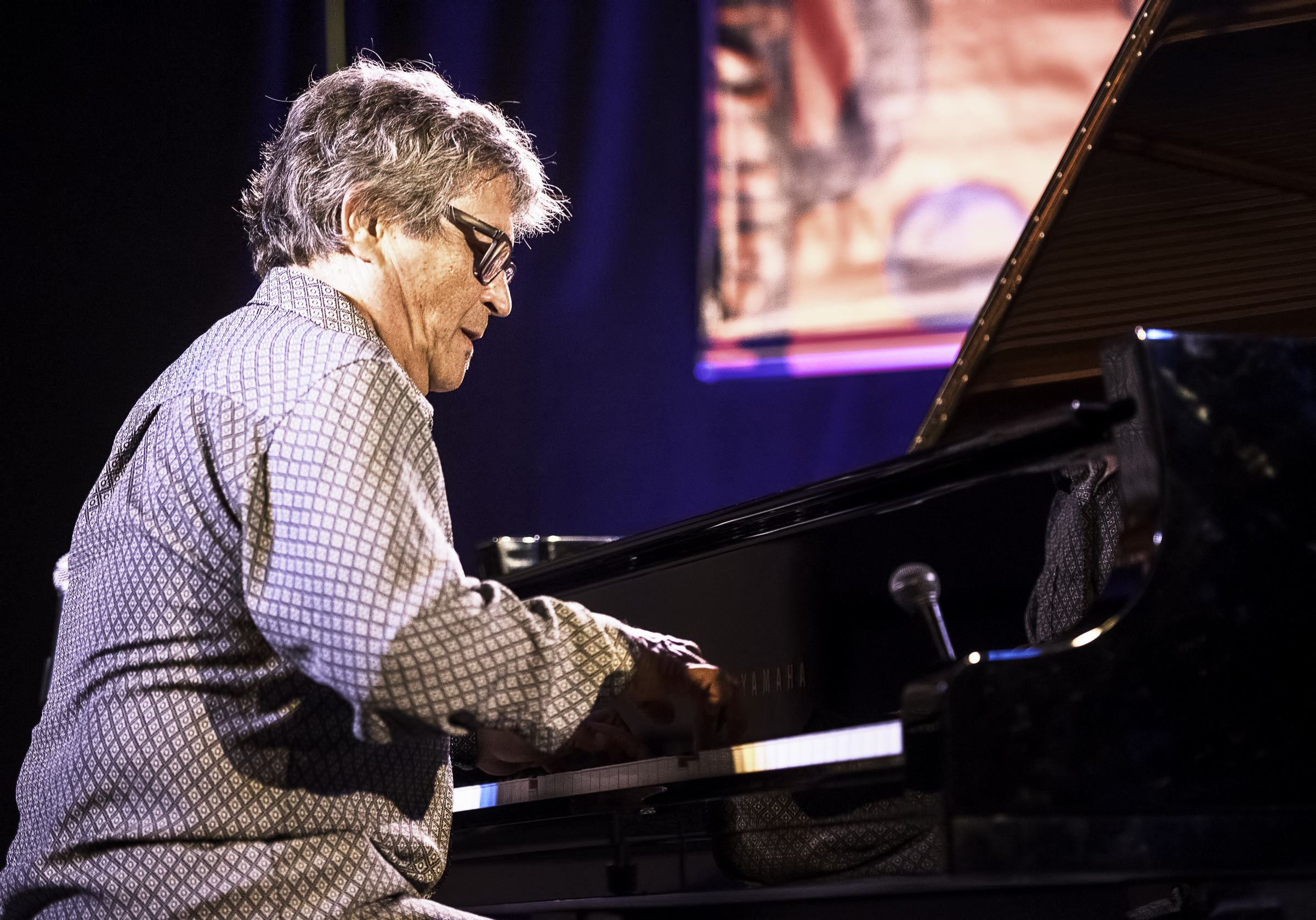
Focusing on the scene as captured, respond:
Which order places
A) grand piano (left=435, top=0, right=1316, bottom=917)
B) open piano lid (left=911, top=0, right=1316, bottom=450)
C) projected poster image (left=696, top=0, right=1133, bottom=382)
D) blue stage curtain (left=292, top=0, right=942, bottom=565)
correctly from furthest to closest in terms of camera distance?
projected poster image (left=696, top=0, right=1133, bottom=382) → blue stage curtain (left=292, top=0, right=942, bottom=565) → open piano lid (left=911, top=0, right=1316, bottom=450) → grand piano (left=435, top=0, right=1316, bottom=917)

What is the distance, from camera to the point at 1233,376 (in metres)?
1.48

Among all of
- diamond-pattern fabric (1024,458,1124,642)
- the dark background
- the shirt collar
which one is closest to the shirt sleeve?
the shirt collar

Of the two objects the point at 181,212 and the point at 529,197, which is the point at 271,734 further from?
the point at 181,212

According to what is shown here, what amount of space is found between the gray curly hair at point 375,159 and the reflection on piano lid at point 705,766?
0.82 m

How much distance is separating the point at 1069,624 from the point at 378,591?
102cm

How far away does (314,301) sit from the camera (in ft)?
5.74

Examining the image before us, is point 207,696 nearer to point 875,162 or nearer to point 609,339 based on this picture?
point 609,339

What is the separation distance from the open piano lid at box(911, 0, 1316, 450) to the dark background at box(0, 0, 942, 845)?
6.29 feet

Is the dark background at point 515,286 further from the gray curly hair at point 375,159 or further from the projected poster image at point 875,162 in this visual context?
the gray curly hair at point 375,159

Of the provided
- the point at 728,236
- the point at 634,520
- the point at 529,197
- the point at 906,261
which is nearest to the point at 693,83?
the point at 728,236

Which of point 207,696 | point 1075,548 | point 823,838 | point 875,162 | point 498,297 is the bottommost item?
point 823,838

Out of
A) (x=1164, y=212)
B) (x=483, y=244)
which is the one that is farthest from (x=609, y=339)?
(x=483, y=244)

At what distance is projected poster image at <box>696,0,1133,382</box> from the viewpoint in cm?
455

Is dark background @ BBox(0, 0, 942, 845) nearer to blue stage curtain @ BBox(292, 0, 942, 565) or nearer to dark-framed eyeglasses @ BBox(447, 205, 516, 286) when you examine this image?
blue stage curtain @ BBox(292, 0, 942, 565)
